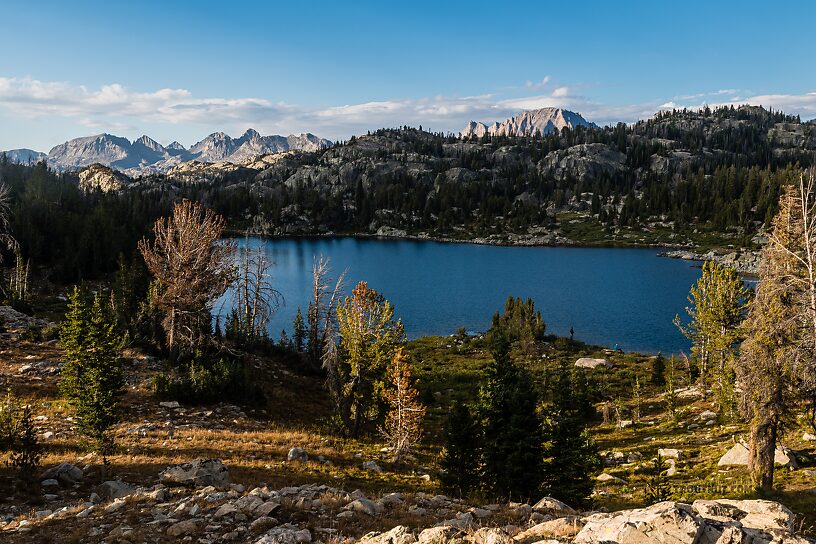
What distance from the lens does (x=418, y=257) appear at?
166750 mm

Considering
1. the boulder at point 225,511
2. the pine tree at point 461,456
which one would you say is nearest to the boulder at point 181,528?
the boulder at point 225,511

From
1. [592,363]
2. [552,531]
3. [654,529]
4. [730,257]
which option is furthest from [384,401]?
[730,257]

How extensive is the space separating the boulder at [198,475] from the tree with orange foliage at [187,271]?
2014cm

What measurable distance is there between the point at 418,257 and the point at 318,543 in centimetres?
15660

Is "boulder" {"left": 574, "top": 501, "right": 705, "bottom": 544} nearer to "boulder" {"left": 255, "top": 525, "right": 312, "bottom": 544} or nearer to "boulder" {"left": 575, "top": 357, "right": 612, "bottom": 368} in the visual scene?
"boulder" {"left": 255, "top": 525, "right": 312, "bottom": 544}

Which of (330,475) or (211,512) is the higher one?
(211,512)

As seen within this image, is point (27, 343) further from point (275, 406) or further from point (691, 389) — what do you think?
point (691, 389)

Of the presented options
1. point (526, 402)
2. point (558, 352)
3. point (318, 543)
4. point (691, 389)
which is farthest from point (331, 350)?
point (558, 352)

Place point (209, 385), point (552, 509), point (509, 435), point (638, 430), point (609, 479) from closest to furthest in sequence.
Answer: point (552, 509), point (509, 435), point (609, 479), point (209, 385), point (638, 430)

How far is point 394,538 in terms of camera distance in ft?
32.8

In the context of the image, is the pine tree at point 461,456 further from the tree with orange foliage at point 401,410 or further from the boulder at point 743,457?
the boulder at point 743,457

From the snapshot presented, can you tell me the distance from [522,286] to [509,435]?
100 m

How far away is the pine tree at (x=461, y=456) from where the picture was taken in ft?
67.6

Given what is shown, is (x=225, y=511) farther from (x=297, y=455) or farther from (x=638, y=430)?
(x=638, y=430)
